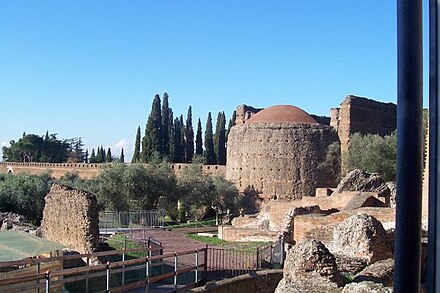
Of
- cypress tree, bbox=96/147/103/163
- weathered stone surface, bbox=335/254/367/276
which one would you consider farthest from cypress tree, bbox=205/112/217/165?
weathered stone surface, bbox=335/254/367/276

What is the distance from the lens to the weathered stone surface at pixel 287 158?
36062 millimetres

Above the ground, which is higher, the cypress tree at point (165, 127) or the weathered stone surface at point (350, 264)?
the cypress tree at point (165, 127)

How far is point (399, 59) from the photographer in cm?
182

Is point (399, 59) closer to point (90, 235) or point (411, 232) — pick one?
point (411, 232)

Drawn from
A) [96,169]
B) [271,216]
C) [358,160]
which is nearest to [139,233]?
[271,216]

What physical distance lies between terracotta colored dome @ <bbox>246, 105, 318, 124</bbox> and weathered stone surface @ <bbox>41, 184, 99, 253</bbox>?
993 inches

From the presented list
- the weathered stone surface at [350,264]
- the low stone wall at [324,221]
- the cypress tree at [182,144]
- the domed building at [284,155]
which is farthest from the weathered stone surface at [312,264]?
the cypress tree at [182,144]

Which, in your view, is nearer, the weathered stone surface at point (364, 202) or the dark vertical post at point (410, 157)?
the dark vertical post at point (410, 157)

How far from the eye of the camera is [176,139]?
1935 inches

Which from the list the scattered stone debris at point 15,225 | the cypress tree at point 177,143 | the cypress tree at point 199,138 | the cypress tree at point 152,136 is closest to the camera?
the scattered stone debris at point 15,225

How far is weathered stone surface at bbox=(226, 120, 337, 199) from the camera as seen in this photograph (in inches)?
1420

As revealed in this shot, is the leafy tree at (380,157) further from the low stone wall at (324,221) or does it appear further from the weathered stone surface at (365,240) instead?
the weathered stone surface at (365,240)

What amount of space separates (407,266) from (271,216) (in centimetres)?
2027

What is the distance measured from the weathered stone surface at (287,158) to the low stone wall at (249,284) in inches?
990
